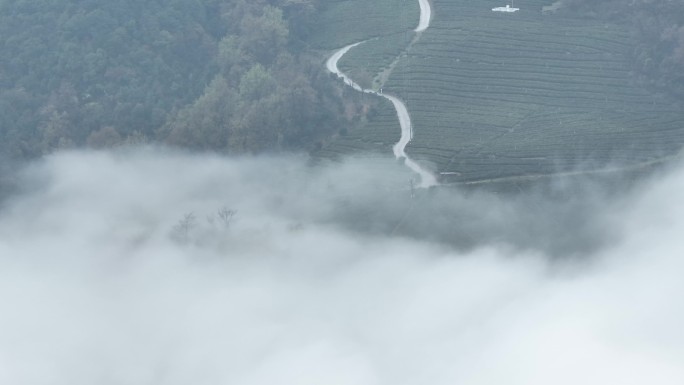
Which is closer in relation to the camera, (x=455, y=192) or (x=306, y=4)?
(x=455, y=192)

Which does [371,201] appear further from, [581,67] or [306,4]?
[306,4]

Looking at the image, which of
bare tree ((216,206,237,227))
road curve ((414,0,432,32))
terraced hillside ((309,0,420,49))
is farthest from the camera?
terraced hillside ((309,0,420,49))

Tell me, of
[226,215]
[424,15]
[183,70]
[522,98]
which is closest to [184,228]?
[226,215]

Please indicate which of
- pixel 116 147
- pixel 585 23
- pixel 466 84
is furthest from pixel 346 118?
pixel 585 23

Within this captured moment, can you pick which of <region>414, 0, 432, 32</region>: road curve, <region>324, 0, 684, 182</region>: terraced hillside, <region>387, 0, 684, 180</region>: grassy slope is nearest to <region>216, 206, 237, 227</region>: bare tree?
<region>324, 0, 684, 182</region>: terraced hillside

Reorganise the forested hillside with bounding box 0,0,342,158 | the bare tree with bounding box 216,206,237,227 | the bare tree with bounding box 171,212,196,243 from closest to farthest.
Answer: the bare tree with bounding box 171,212,196,243 < the bare tree with bounding box 216,206,237,227 < the forested hillside with bounding box 0,0,342,158

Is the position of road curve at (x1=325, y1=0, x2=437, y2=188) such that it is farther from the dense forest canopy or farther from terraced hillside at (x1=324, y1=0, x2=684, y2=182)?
the dense forest canopy
